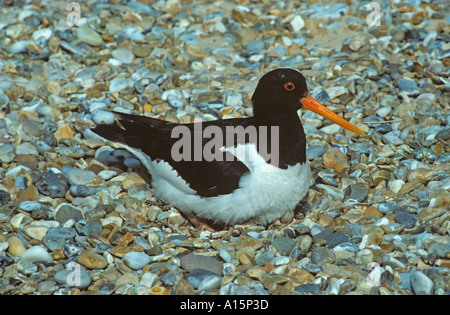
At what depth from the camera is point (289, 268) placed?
372 centimetres

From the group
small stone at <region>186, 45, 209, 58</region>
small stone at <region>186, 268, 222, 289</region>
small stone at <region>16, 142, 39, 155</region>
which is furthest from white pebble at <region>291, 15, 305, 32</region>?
small stone at <region>186, 268, 222, 289</region>

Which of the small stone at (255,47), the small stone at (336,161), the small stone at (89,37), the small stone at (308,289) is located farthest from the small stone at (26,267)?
the small stone at (255,47)

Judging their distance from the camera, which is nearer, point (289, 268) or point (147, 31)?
point (289, 268)

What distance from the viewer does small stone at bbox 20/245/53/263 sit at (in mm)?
3911

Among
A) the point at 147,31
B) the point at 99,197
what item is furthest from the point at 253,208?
the point at 147,31

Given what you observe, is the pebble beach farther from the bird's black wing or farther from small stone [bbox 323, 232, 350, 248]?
the bird's black wing

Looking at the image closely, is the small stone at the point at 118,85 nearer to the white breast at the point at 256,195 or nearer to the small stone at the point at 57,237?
the white breast at the point at 256,195

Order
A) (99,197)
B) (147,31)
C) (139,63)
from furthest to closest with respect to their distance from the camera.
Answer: (147,31)
(139,63)
(99,197)

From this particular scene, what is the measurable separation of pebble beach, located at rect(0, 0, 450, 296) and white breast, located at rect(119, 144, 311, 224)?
14 cm

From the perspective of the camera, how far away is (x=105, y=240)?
13.5 ft
